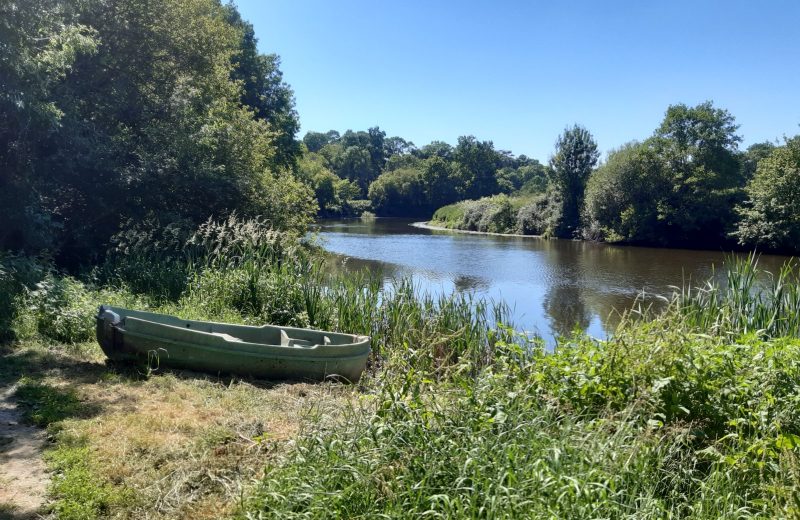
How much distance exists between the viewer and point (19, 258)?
326 inches

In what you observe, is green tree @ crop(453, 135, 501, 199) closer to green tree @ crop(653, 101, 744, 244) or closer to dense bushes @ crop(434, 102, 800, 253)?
dense bushes @ crop(434, 102, 800, 253)

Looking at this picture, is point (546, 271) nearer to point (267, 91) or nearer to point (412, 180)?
point (267, 91)

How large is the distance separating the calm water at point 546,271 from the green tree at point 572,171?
8018 millimetres

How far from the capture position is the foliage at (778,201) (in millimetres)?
29156

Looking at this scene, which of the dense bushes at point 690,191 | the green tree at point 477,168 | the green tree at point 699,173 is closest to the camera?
the dense bushes at point 690,191

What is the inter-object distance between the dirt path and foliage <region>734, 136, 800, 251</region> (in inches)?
1338

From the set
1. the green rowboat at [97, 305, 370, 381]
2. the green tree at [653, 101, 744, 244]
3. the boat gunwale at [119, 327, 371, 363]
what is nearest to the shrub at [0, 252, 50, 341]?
the green rowboat at [97, 305, 370, 381]

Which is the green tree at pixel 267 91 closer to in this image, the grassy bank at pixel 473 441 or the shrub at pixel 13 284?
the shrub at pixel 13 284

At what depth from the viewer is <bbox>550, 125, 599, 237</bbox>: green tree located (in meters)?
44.0

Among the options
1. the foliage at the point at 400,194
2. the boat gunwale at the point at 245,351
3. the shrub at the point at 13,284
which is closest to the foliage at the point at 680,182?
the boat gunwale at the point at 245,351

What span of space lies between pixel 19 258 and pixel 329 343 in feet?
16.5

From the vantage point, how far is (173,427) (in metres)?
4.33

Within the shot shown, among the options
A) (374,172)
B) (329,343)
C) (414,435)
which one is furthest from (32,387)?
(374,172)

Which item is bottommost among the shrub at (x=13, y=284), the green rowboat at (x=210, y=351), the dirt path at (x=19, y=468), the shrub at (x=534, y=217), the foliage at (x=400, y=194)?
the dirt path at (x=19, y=468)
